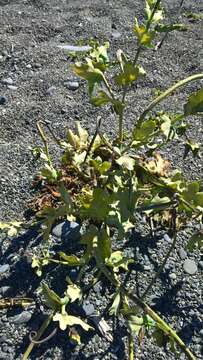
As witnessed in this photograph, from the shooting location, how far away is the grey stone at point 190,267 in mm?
2105

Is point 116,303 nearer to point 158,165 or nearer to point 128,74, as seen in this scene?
point 128,74

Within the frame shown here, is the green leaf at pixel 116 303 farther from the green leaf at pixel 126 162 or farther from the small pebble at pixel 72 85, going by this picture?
the small pebble at pixel 72 85

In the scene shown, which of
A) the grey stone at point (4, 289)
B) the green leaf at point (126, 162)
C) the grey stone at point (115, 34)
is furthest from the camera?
the grey stone at point (115, 34)

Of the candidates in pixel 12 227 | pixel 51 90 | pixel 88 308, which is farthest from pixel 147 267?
pixel 51 90

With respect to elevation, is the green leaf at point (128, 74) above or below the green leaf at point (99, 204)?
above

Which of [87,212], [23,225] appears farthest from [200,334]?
[23,225]

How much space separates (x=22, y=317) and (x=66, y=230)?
0.37m

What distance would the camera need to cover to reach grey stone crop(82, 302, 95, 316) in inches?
76.9

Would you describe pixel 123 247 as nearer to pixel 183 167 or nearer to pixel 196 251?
pixel 196 251

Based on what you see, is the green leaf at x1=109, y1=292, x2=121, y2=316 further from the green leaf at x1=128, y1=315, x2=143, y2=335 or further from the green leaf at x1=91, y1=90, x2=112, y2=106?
the green leaf at x1=91, y1=90, x2=112, y2=106

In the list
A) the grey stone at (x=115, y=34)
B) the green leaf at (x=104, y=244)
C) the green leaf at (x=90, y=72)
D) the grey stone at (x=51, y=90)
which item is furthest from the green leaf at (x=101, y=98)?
the grey stone at (x=115, y=34)

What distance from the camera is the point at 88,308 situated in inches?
77.3

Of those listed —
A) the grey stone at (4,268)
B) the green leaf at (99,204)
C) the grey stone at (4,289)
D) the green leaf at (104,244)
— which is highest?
the green leaf at (99,204)

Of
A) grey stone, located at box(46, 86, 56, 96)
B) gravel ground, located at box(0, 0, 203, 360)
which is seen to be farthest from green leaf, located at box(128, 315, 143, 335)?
grey stone, located at box(46, 86, 56, 96)
